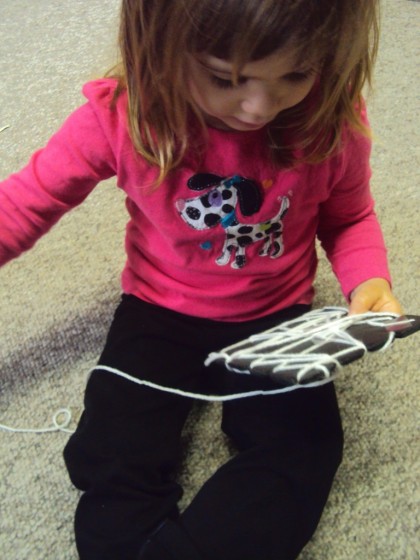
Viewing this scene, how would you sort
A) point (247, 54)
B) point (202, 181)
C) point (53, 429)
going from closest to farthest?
point (247, 54) < point (202, 181) < point (53, 429)

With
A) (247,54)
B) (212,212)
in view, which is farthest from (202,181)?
(247,54)

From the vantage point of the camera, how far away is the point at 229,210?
1.79 ft

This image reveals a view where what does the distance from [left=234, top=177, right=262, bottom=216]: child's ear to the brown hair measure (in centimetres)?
3

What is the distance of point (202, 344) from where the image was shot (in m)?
0.62

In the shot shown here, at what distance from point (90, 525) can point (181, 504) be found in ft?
0.31

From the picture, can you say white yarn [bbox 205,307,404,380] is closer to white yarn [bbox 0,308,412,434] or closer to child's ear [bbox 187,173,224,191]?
white yarn [bbox 0,308,412,434]

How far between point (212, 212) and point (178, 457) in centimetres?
23

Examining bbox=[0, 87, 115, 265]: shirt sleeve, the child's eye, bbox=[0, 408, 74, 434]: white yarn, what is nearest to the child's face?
the child's eye

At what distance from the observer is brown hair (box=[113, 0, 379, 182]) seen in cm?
39

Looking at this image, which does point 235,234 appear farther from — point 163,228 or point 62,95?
point 62,95

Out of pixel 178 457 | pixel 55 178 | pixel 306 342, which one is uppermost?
pixel 55 178

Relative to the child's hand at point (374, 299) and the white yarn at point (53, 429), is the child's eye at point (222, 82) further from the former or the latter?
the white yarn at point (53, 429)

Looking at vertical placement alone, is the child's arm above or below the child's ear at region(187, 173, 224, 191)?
below

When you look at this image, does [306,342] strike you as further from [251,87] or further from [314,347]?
[251,87]
